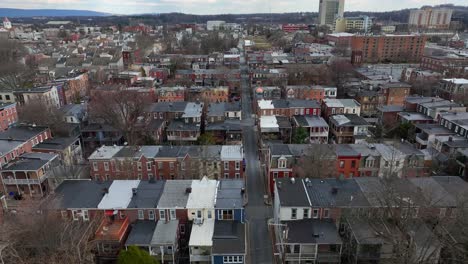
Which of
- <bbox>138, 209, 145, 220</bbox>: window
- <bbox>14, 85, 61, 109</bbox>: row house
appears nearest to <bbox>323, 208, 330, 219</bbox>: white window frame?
<bbox>138, 209, 145, 220</bbox>: window

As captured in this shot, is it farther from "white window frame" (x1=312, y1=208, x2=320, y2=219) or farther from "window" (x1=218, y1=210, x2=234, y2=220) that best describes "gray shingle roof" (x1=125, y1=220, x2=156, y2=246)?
"white window frame" (x1=312, y1=208, x2=320, y2=219)

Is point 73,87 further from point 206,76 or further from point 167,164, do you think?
point 167,164

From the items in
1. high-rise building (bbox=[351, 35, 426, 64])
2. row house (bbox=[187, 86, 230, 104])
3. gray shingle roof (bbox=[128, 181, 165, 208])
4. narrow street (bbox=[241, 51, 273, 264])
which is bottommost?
narrow street (bbox=[241, 51, 273, 264])

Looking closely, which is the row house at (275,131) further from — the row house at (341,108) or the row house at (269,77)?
the row house at (269,77)

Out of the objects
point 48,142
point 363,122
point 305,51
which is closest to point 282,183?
point 363,122

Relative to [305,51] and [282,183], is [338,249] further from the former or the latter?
[305,51]

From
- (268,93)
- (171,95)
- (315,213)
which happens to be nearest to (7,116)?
(171,95)
